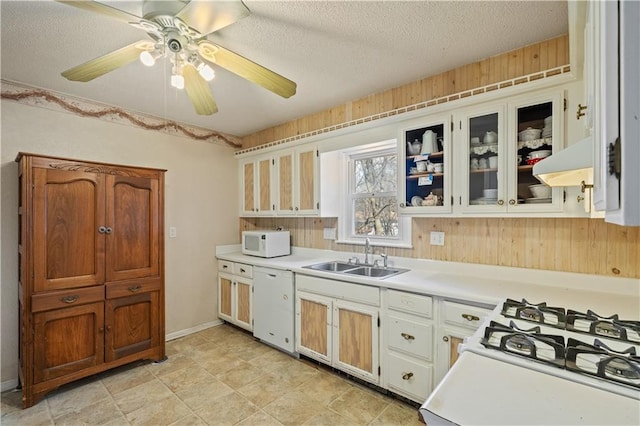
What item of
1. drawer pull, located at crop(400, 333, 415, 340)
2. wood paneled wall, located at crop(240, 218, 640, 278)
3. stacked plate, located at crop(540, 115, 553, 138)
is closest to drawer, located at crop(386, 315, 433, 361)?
drawer pull, located at crop(400, 333, 415, 340)

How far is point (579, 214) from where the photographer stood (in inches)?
65.3

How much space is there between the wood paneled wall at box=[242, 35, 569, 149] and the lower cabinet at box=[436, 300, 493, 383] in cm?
157

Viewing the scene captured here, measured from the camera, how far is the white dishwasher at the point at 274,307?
280 cm

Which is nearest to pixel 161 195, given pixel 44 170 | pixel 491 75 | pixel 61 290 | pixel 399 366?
pixel 44 170

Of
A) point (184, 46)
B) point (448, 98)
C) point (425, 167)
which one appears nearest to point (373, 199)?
point (425, 167)

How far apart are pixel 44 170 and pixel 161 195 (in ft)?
2.72

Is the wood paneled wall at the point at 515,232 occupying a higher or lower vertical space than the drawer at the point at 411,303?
higher

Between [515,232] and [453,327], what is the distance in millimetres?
814

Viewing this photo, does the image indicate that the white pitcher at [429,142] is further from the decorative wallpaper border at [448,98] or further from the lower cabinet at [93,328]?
the lower cabinet at [93,328]

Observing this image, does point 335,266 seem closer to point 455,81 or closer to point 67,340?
point 455,81

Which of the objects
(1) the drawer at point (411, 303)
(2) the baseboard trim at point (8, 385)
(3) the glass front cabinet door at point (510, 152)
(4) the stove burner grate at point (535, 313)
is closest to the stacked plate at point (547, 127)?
(3) the glass front cabinet door at point (510, 152)

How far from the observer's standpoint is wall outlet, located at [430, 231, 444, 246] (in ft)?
7.86

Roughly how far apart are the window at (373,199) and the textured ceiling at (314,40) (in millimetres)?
629

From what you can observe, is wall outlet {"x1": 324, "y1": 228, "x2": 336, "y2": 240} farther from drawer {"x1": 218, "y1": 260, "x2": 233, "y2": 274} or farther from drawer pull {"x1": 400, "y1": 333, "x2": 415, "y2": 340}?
drawer pull {"x1": 400, "y1": 333, "x2": 415, "y2": 340}
